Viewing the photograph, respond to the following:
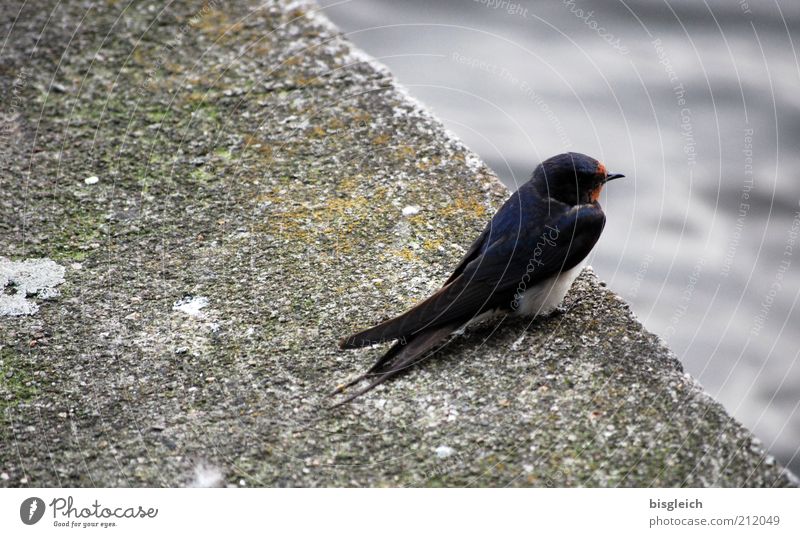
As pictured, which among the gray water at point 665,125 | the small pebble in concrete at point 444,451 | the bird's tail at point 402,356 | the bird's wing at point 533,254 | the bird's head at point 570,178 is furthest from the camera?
the gray water at point 665,125

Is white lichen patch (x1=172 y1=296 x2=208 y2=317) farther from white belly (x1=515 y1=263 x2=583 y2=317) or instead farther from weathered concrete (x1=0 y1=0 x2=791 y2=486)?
white belly (x1=515 y1=263 x2=583 y2=317)

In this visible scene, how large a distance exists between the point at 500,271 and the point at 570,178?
1.49 ft

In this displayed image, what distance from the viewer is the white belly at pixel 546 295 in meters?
2.58

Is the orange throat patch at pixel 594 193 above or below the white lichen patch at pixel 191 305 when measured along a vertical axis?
above

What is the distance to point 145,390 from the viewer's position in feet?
7.75

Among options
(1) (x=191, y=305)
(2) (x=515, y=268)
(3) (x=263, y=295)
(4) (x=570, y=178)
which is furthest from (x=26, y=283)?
(4) (x=570, y=178)

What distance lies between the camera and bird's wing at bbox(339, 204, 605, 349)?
242 cm

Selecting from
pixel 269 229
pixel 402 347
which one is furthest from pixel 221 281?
pixel 402 347

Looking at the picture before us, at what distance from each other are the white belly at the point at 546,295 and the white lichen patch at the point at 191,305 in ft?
3.28

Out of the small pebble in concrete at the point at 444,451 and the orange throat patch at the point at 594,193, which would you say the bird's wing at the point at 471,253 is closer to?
the orange throat patch at the point at 594,193

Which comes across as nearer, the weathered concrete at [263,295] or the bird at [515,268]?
the weathered concrete at [263,295]

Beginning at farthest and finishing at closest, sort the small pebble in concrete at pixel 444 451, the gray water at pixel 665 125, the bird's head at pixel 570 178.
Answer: the gray water at pixel 665 125, the bird's head at pixel 570 178, the small pebble in concrete at pixel 444 451

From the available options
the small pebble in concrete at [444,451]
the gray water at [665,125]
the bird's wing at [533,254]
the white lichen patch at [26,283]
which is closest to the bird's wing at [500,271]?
the bird's wing at [533,254]

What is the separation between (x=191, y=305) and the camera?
2662 millimetres
